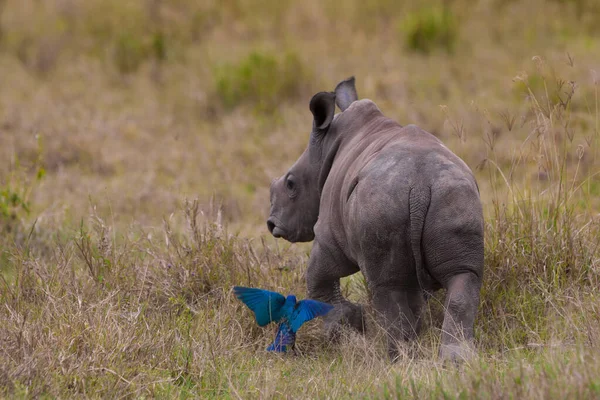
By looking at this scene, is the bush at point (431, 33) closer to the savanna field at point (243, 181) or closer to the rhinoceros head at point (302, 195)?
the savanna field at point (243, 181)

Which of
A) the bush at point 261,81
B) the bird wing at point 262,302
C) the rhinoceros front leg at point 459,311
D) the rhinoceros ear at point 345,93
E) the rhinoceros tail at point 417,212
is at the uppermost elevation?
the rhinoceros ear at point 345,93

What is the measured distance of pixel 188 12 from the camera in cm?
1548

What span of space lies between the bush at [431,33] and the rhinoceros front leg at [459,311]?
935cm

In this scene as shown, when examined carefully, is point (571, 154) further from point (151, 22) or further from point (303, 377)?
point (151, 22)

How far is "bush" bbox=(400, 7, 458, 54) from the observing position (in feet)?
44.8

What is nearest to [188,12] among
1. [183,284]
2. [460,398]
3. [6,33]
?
[6,33]

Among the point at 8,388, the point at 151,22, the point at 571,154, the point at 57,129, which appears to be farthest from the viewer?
the point at 151,22

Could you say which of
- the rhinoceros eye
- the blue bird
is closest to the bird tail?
the blue bird

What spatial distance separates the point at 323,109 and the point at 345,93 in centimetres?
51

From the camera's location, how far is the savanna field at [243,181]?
4.55 m

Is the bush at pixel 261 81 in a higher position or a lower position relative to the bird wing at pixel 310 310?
lower

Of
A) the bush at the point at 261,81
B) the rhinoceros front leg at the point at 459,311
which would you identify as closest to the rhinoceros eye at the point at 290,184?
the rhinoceros front leg at the point at 459,311

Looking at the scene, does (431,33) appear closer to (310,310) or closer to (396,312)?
(310,310)

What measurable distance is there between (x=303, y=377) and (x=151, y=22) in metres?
11.1
